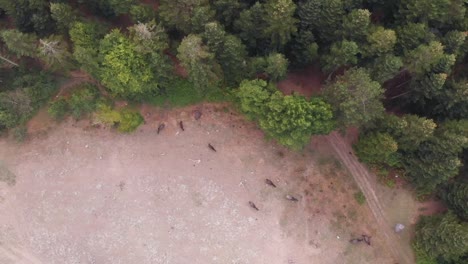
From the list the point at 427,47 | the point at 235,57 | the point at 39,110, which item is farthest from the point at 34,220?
the point at 427,47

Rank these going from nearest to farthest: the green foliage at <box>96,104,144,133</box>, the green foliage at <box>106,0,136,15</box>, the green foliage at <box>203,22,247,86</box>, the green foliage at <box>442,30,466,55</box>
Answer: the green foliage at <box>203,22,247,86</box>, the green foliage at <box>442,30,466,55</box>, the green foliage at <box>106,0,136,15</box>, the green foliage at <box>96,104,144,133</box>

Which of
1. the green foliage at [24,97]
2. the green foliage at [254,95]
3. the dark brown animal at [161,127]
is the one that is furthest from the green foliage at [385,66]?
the green foliage at [24,97]

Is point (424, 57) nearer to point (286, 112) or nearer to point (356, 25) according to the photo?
point (356, 25)

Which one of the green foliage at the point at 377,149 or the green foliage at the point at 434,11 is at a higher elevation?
the green foliage at the point at 434,11

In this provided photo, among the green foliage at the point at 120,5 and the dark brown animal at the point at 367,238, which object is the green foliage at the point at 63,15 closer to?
the green foliage at the point at 120,5

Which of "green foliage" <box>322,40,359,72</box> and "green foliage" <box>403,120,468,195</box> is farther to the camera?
"green foliage" <box>403,120,468,195</box>

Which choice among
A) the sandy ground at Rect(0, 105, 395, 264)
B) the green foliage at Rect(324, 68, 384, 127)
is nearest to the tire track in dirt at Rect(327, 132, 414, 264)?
the sandy ground at Rect(0, 105, 395, 264)

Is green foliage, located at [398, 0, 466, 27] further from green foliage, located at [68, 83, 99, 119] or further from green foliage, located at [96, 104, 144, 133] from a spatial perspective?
green foliage, located at [68, 83, 99, 119]
